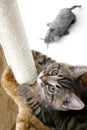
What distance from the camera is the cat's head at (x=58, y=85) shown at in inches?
54.6

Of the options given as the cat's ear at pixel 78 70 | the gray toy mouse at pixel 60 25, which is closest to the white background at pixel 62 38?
the gray toy mouse at pixel 60 25

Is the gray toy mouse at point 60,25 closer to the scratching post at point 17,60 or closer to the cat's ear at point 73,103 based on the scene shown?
the scratching post at point 17,60

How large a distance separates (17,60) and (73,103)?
0.97ft

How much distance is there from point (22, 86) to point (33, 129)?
0.65 feet

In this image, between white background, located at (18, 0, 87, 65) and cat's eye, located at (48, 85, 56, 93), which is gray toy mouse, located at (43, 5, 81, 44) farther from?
cat's eye, located at (48, 85, 56, 93)

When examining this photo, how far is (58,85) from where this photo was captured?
1.41m

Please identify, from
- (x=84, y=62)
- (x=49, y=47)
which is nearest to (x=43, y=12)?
(x=49, y=47)

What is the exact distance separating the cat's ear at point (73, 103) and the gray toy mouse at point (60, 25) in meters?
0.52

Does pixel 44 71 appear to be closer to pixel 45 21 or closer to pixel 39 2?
pixel 45 21

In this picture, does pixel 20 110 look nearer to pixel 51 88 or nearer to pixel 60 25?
pixel 51 88

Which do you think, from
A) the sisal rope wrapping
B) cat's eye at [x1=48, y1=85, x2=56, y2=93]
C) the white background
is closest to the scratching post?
the sisal rope wrapping

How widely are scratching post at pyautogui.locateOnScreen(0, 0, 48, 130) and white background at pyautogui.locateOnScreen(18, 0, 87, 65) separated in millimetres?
258

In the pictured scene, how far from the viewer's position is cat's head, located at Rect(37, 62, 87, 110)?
→ 139cm

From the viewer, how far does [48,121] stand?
4.64 ft
